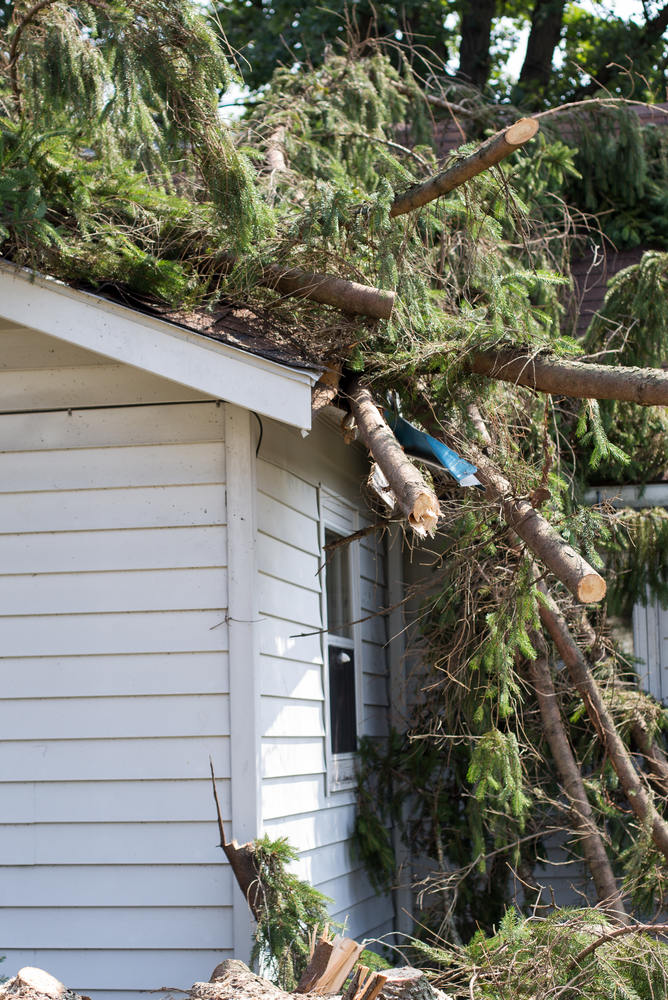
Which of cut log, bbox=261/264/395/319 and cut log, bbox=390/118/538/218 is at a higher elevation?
cut log, bbox=390/118/538/218

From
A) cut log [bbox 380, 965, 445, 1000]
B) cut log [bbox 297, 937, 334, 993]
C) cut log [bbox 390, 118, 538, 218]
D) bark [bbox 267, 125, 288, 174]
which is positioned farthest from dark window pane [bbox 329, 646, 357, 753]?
bark [bbox 267, 125, 288, 174]

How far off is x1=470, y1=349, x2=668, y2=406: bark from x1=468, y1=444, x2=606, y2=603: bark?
1.80 ft

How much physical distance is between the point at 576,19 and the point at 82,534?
1654 cm

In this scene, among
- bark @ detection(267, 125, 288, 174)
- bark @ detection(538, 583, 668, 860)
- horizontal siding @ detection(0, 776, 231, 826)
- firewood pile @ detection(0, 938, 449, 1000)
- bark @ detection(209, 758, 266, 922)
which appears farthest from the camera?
bark @ detection(267, 125, 288, 174)

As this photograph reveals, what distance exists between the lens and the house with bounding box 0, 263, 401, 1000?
491cm

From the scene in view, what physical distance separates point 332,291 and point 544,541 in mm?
1754

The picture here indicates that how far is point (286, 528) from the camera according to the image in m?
5.76

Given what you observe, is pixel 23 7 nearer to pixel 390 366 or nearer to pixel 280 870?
pixel 390 366

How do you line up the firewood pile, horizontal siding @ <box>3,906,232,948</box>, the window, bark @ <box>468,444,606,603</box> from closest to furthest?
the firewood pile, bark @ <box>468,444,606,603</box>, horizontal siding @ <box>3,906,232,948</box>, the window

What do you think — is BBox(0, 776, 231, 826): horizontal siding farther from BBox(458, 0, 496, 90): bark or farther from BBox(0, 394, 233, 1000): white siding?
BBox(458, 0, 496, 90): bark

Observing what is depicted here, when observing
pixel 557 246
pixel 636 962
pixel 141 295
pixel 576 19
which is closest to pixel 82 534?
pixel 141 295

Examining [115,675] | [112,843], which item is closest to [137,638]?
[115,675]

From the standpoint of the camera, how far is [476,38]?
16109 mm

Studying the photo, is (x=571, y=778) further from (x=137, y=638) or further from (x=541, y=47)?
(x=541, y=47)
